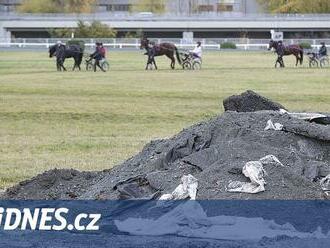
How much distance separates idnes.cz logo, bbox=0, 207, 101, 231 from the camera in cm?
904

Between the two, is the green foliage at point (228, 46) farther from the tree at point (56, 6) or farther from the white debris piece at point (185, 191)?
the white debris piece at point (185, 191)

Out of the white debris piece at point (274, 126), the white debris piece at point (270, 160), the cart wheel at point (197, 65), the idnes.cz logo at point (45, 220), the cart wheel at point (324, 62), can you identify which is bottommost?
the cart wheel at point (324, 62)

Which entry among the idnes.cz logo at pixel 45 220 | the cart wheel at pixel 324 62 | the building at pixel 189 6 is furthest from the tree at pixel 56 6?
the idnes.cz logo at pixel 45 220

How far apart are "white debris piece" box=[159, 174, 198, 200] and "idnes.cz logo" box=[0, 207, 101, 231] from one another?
0.80 meters

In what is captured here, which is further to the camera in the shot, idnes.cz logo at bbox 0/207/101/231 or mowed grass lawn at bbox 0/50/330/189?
mowed grass lawn at bbox 0/50/330/189

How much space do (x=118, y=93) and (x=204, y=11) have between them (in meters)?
90.7

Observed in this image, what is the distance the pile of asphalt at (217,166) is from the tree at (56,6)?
10538 centimetres

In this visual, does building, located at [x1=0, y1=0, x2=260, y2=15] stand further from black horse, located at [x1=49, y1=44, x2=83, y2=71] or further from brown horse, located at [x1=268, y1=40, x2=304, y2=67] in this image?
black horse, located at [x1=49, y1=44, x2=83, y2=71]

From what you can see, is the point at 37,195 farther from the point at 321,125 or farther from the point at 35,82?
the point at 35,82

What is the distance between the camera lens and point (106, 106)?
1051 inches

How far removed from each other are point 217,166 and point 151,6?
10895cm

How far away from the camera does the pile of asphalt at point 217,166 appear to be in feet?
29.9

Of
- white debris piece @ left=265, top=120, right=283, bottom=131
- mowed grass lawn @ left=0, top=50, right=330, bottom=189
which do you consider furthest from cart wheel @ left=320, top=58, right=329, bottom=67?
white debris piece @ left=265, top=120, right=283, bottom=131

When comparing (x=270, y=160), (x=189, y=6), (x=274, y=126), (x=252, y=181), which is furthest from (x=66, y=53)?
(x=189, y=6)
